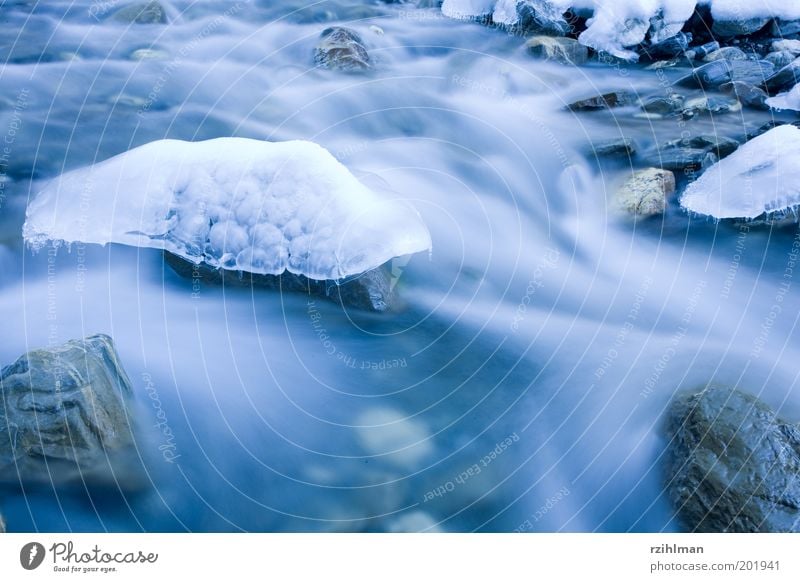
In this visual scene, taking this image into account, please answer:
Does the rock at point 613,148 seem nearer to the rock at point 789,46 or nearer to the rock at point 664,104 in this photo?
the rock at point 664,104

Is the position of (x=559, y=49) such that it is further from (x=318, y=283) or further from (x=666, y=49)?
(x=318, y=283)

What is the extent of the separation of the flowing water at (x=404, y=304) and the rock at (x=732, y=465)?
Answer: 0.05 metres

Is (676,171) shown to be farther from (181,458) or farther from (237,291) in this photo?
(181,458)

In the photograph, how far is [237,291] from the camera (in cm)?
171

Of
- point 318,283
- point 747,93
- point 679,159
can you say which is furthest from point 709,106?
point 318,283

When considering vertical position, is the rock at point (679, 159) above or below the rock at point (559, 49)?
below

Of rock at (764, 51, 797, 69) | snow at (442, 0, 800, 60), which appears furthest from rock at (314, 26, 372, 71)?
rock at (764, 51, 797, 69)

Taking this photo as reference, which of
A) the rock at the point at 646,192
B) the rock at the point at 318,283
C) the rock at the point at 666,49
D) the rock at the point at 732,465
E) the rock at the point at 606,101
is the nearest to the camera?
the rock at the point at 732,465

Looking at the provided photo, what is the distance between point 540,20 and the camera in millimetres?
2031

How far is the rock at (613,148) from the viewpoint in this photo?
1.87m

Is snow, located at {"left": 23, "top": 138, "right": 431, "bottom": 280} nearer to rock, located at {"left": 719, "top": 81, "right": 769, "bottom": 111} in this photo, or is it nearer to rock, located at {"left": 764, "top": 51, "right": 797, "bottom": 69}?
rock, located at {"left": 719, "top": 81, "right": 769, "bottom": 111}

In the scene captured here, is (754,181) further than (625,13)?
No

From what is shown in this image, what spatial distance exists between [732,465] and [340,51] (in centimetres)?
133

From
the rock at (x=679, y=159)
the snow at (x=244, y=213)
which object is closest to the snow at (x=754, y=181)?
the rock at (x=679, y=159)
